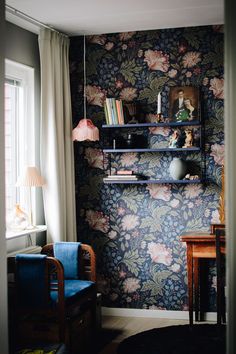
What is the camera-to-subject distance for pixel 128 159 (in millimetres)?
5664

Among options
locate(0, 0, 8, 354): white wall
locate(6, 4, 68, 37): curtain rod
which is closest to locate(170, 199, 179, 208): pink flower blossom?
locate(6, 4, 68, 37): curtain rod

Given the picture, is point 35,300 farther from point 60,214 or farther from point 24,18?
point 24,18

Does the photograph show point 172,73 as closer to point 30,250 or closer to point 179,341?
point 30,250

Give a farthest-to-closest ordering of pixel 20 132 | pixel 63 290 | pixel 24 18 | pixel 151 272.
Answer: pixel 151 272
pixel 20 132
pixel 24 18
pixel 63 290

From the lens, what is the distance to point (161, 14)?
495 cm

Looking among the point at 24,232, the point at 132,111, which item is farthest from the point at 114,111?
the point at 24,232

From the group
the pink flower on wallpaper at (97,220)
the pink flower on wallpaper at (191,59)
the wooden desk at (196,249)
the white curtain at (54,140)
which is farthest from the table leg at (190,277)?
the pink flower on wallpaper at (191,59)

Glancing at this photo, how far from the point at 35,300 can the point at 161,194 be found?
1848 mm

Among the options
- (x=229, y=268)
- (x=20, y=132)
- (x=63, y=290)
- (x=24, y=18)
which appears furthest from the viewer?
(x=20, y=132)

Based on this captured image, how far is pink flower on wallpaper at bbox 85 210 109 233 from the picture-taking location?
18.8ft

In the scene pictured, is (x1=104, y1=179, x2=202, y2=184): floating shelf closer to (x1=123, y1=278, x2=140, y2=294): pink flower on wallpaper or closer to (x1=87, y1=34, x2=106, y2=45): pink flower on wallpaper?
(x1=123, y1=278, x2=140, y2=294): pink flower on wallpaper

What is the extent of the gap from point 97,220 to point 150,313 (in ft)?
3.36

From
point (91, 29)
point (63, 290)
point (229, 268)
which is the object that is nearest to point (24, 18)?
point (91, 29)

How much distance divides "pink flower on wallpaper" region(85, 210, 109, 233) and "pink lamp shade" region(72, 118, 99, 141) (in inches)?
30.1
